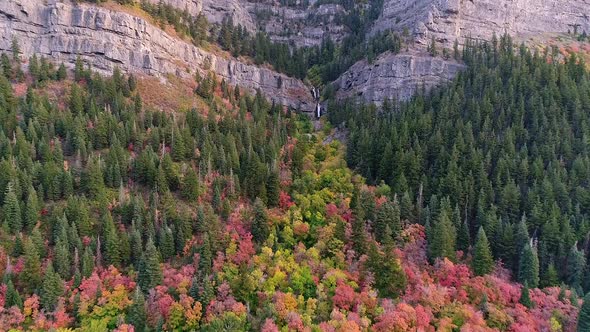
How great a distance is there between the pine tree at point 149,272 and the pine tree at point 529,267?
47.6 metres

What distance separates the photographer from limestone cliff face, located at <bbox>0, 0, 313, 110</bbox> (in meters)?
116

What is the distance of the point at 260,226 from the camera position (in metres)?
73.9

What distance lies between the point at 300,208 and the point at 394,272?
2107cm

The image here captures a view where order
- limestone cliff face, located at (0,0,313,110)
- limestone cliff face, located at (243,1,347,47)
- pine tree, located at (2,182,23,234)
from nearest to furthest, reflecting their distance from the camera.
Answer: pine tree, located at (2,182,23,234) → limestone cliff face, located at (0,0,313,110) → limestone cliff face, located at (243,1,347,47)

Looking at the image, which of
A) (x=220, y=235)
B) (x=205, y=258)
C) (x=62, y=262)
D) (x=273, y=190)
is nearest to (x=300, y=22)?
(x=273, y=190)

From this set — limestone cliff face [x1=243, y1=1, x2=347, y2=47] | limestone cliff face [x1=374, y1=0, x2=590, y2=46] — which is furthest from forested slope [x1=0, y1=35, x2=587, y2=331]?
limestone cliff face [x1=243, y1=1, x2=347, y2=47]

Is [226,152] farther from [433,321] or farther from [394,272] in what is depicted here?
[433,321]

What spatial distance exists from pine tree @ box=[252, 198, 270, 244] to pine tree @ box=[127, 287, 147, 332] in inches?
774

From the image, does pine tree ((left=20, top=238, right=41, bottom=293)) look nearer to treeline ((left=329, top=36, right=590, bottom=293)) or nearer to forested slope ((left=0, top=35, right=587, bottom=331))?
forested slope ((left=0, top=35, right=587, bottom=331))

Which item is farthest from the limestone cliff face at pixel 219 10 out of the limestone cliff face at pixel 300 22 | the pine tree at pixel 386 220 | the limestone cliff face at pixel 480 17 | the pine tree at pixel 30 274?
the pine tree at pixel 30 274

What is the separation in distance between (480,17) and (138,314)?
440 feet

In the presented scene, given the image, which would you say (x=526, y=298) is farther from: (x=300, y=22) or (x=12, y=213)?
(x=300, y=22)

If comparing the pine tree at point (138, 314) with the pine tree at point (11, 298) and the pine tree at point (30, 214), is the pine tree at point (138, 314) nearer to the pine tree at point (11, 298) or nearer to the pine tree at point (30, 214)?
the pine tree at point (11, 298)

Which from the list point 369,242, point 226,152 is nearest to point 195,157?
point 226,152
